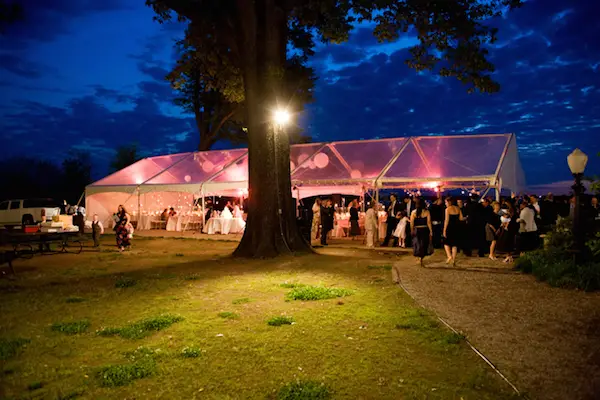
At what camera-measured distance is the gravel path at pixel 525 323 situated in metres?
3.53

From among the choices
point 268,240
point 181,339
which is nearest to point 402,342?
point 181,339

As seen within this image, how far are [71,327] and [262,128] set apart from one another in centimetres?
795

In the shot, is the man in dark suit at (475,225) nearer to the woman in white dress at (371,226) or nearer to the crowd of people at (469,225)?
the crowd of people at (469,225)

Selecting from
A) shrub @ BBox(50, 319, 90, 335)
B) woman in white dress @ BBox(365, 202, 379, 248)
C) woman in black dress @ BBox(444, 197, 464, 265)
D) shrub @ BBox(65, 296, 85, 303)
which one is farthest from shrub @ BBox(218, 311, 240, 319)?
woman in white dress @ BBox(365, 202, 379, 248)

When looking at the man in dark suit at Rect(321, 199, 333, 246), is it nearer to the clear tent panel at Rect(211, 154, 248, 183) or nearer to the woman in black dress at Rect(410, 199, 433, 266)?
the clear tent panel at Rect(211, 154, 248, 183)

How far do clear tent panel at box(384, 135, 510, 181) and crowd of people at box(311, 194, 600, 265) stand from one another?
133 cm

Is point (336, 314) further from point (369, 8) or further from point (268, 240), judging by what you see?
point (369, 8)

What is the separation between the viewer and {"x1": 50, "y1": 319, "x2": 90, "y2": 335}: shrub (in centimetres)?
512

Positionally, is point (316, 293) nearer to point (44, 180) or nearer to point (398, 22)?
point (398, 22)

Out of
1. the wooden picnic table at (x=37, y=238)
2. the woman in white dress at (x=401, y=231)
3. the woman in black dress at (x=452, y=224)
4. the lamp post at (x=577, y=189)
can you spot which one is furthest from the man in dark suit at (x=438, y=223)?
the wooden picnic table at (x=37, y=238)

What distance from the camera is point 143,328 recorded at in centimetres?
519

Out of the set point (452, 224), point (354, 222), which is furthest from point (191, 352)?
point (354, 222)

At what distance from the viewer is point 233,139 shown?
35031mm

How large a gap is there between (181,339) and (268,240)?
729cm
